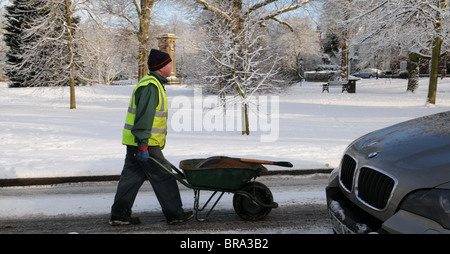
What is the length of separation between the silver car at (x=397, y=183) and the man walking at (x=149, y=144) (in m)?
1.84

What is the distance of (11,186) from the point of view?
627cm

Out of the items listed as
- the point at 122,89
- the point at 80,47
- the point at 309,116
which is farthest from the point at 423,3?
the point at 122,89

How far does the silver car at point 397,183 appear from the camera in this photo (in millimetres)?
2387

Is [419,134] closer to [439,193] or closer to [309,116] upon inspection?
[439,193]

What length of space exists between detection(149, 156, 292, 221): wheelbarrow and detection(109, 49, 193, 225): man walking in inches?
5.9

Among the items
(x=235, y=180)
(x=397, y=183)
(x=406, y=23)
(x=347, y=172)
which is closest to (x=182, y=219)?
(x=235, y=180)

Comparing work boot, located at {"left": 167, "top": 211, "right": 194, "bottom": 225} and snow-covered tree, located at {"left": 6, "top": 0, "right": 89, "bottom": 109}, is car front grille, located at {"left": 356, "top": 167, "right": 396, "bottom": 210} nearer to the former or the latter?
work boot, located at {"left": 167, "top": 211, "right": 194, "bottom": 225}

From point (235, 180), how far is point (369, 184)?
5.25 ft

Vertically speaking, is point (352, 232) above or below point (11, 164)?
above

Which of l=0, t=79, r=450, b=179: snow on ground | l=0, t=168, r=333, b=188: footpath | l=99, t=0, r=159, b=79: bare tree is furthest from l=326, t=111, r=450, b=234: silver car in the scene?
→ l=99, t=0, r=159, b=79: bare tree

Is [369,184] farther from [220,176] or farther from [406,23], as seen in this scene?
[406,23]

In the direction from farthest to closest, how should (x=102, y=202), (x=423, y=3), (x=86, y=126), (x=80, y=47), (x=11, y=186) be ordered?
1. (x=80, y=47)
2. (x=423, y=3)
3. (x=86, y=126)
4. (x=11, y=186)
5. (x=102, y=202)

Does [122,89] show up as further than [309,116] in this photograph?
Yes
